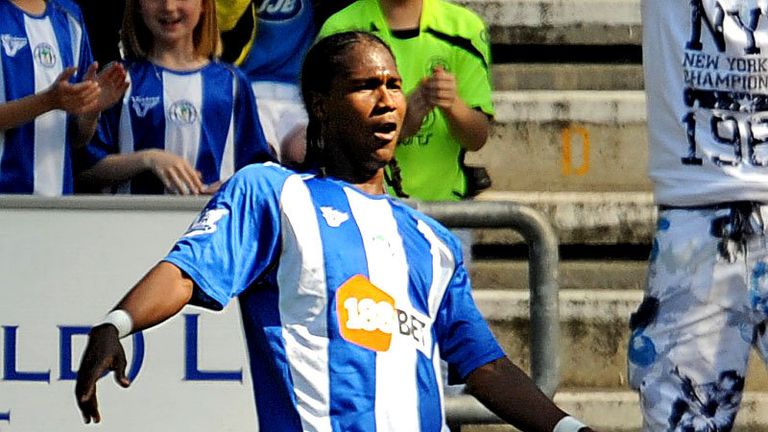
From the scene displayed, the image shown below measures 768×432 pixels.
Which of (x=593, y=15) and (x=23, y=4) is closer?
(x=23, y=4)

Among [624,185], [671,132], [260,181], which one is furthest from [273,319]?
[624,185]

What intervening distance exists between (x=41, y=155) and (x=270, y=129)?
74 cm

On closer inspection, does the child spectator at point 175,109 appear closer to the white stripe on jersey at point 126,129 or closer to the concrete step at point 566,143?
the white stripe on jersey at point 126,129


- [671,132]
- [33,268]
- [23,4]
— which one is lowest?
[33,268]

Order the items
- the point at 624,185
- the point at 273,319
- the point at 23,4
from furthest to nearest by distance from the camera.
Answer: the point at 624,185 < the point at 23,4 < the point at 273,319

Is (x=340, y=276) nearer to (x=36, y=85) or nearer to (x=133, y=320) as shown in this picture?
(x=133, y=320)

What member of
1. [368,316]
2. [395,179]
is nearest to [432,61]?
[395,179]

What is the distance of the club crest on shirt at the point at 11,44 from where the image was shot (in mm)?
5594

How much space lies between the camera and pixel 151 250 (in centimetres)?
534

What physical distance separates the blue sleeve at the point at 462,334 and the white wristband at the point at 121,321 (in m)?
0.82

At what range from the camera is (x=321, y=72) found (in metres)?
3.72

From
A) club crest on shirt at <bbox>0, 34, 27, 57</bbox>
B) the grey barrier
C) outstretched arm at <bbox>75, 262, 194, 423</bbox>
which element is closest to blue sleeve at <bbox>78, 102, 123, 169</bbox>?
club crest on shirt at <bbox>0, 34, 27, 57</bbox>

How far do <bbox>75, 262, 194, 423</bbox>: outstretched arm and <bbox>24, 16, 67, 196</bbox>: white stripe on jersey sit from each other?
2.44 m

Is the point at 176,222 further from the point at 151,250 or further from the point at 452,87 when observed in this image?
the point at 452,87
